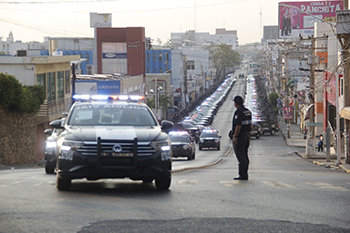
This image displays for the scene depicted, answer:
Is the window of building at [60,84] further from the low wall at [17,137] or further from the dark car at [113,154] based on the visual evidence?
the dark car at [113,154]

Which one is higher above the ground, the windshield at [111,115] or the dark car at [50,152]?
the windshield at [111,115]

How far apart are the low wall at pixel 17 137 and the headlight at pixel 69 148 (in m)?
23.6

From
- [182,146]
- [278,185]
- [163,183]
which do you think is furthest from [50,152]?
[182,146]

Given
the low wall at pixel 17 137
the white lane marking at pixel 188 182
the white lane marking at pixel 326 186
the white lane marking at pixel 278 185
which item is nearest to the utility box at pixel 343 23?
the low wall at pixel 17 137

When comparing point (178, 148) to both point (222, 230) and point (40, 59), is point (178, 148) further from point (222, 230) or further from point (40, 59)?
point (222, 230)

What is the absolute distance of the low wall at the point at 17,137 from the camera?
3278 centimetres

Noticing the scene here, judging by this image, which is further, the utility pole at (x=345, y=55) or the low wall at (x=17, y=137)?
the low wall at (x=17, y=137)

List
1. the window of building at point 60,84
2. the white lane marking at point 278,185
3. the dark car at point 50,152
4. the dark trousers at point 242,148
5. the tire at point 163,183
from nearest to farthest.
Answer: the tire at point 163,183 < the white lane marking at point 278,185 < the dark trousers at point 242,148 < the dark car at point 50,152 < the window of building at point 60,84

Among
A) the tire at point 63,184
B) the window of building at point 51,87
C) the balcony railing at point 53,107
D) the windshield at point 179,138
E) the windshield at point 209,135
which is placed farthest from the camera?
the windshield at point 209,135

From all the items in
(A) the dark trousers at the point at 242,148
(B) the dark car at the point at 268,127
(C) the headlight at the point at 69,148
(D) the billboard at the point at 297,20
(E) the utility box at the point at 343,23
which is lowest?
(B) the dark car at the point at 268,127

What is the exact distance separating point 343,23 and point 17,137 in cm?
Result: 1942

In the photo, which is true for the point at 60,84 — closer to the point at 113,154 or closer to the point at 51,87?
the point at 51,87

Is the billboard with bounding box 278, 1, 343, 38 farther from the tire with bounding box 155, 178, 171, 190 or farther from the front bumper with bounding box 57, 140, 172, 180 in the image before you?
the front bumper with bounding box 57, 140, 172, 180

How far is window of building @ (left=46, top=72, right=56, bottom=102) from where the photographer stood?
150 ft
